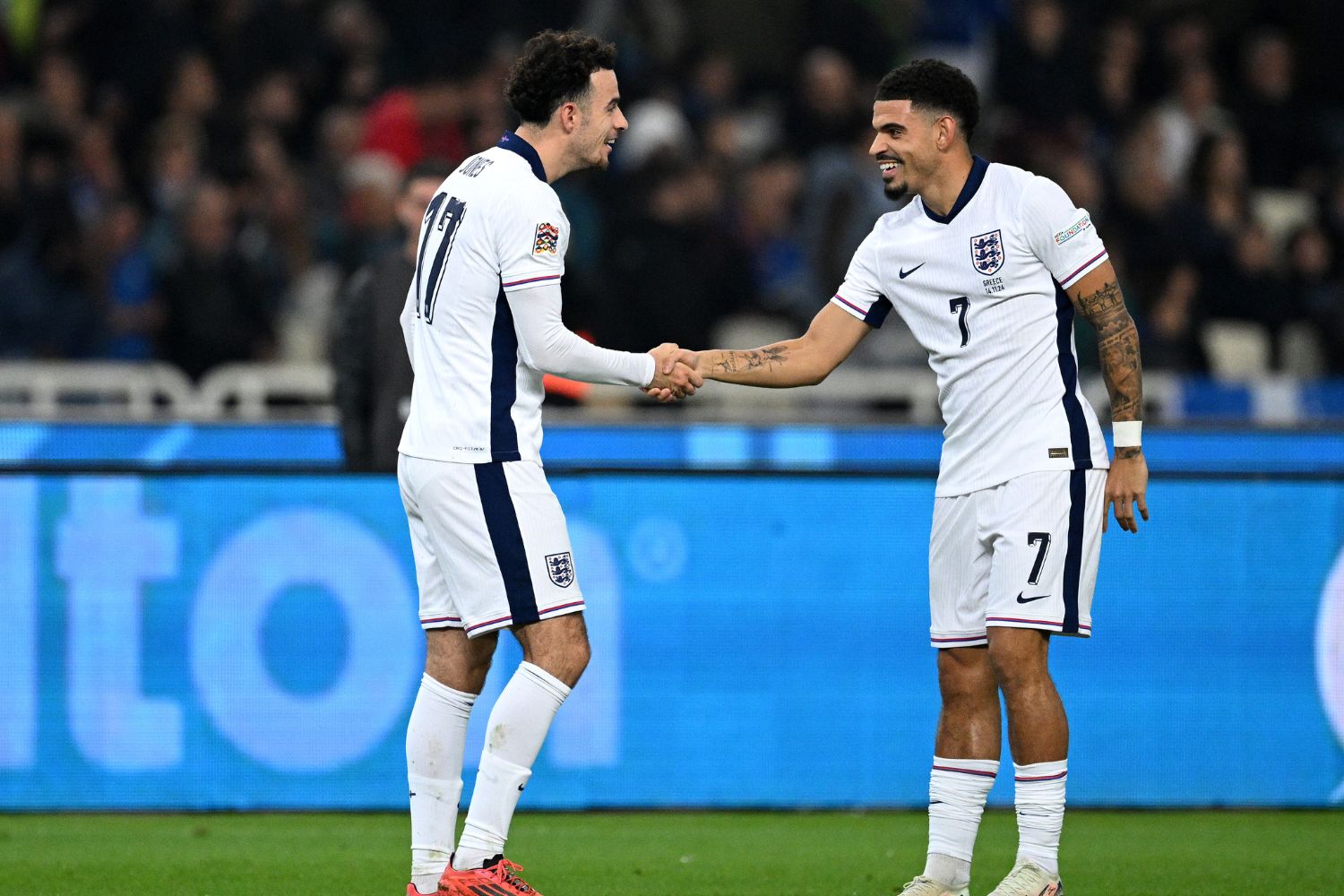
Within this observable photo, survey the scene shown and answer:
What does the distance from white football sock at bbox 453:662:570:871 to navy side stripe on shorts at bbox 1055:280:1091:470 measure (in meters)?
1.59

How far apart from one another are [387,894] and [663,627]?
1986mm

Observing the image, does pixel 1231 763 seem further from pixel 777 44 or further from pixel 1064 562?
pixel 777 44

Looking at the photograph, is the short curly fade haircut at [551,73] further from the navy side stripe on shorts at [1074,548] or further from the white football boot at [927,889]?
the white football boot at [927,889]

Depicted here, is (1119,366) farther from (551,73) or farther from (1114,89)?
(1114,89)

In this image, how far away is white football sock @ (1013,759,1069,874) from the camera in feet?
17.2

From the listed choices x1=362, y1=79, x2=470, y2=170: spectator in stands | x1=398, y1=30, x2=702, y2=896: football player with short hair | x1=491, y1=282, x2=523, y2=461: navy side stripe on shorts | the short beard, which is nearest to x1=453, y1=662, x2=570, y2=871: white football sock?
x1=398, y1=30, x2=702, y2=896: football player with short hair

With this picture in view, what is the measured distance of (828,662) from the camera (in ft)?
24.1

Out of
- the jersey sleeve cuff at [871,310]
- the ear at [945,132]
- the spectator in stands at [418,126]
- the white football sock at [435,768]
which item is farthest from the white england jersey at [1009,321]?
the spectator in stands at [418,126]

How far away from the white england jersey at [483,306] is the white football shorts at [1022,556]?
1273mm

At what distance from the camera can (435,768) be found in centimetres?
518

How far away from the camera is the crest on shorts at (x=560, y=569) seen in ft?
16.6

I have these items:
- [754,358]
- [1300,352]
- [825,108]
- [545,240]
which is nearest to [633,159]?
[825,108]

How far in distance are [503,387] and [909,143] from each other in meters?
1.39

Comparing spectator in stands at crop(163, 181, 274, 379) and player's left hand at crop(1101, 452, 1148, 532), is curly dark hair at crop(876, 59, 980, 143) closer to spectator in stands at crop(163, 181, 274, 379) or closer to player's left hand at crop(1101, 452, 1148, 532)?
player's left hand at crop(1101, 452, 1148, 532)
